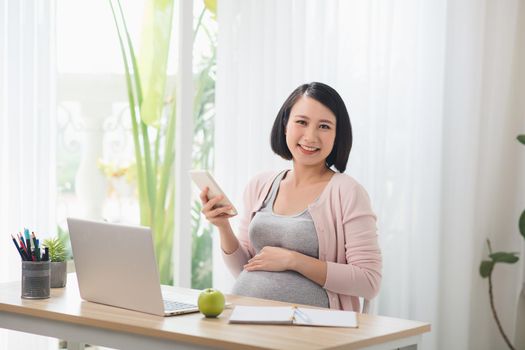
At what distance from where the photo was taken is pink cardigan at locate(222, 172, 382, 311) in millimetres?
2797

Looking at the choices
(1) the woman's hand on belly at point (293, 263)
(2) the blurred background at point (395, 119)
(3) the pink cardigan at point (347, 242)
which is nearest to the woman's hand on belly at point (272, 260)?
(1) the woman's hand on belly at point (293, 263)

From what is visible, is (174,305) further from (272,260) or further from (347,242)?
(347,242)

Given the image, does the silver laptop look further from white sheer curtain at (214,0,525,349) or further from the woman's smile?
white sheer curtain at (214,0,525,349)

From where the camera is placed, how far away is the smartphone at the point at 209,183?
2699mm

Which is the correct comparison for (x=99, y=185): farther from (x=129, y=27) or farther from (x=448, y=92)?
(x=448, y=92)

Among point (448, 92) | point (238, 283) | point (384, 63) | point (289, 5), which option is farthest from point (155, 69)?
point (238, 283)

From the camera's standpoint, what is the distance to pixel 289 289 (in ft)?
9.21

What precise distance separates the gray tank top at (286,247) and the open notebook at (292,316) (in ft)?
1.14

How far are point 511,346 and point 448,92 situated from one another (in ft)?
3.93

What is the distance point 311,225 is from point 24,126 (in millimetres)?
1364

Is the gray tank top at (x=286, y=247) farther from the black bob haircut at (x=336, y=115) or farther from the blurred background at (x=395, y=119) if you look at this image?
the blurred background at (x=395, y=119)

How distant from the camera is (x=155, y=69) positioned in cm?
423

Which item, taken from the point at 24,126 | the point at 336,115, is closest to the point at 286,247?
the point at 336,115

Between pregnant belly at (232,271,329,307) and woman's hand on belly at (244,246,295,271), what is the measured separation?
0.09 ft
